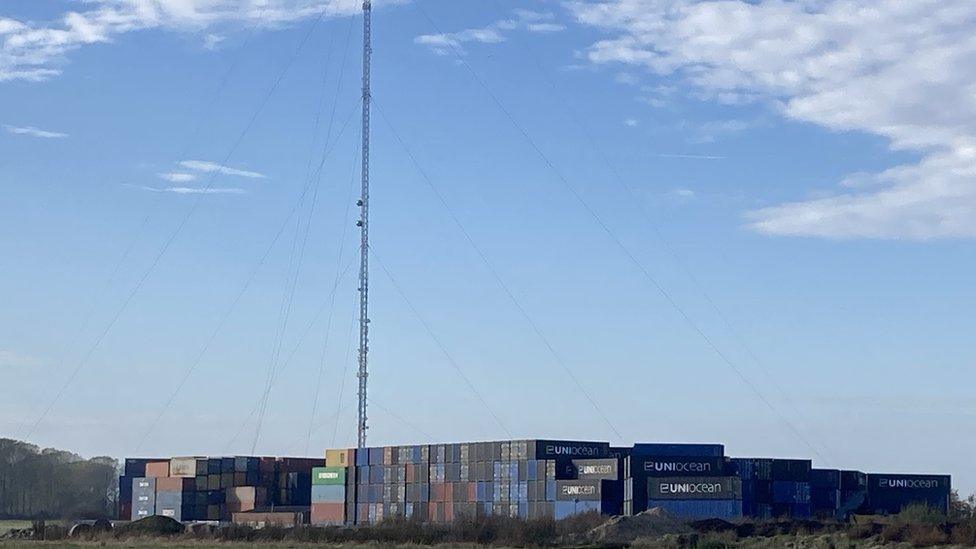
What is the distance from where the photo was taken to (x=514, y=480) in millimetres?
81188

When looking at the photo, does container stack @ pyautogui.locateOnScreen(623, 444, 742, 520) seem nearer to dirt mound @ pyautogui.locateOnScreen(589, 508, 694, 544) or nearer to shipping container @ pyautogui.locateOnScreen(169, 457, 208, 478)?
dirt mound @ pyautogui.locateOnScreen(589, 508, 694, 544)

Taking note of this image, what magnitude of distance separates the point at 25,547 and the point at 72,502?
368 ft

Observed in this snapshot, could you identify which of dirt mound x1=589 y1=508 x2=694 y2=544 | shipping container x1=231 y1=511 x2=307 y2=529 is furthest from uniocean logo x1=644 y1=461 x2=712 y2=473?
shipping container x1=231 y1=511 x2=307 y2=529

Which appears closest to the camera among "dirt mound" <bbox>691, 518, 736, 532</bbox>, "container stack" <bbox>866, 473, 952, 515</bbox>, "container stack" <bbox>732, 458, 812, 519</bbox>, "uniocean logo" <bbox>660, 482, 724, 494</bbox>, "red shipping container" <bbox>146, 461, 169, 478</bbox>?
"dirt mound" <bbox>691, 518, 736, 532</bbox>

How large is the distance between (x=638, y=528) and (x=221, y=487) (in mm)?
53962

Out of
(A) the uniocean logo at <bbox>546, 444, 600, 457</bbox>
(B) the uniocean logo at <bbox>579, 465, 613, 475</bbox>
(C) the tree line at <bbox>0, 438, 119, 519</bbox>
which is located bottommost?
(C) the tree line at <bbox>0, 438, 119, 519</bbox>

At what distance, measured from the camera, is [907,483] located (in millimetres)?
90375

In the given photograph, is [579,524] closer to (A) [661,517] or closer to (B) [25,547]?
(A) [661,517]

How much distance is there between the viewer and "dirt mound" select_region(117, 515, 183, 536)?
7356 centimetres

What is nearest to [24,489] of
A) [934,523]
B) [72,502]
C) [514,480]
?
[72,502]

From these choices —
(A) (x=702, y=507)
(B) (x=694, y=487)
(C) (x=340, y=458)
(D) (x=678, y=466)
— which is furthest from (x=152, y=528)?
(A) (x=702, y=507)

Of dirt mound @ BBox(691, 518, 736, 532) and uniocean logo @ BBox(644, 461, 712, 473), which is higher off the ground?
uniocean logo @ BBox(644, 461, 712, 473)

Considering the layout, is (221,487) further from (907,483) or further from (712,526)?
(712,526)

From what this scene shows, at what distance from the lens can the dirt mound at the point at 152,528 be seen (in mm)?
73562
